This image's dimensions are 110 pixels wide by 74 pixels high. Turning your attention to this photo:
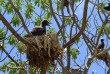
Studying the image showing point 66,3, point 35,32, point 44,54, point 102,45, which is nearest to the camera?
point 44,54

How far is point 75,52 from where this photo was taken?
683 cm

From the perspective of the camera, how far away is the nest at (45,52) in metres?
4.30

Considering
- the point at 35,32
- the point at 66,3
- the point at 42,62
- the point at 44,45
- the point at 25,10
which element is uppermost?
the point at 25,10

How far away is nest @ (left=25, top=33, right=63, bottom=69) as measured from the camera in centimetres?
430

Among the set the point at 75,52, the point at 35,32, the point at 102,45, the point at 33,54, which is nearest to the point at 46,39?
the point at 33,54

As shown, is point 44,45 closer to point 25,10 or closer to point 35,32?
point 35,32

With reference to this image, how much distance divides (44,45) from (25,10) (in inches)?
114

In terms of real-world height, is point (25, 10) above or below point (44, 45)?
above

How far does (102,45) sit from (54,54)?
5467mm

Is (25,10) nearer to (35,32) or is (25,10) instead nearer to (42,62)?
(35,32)

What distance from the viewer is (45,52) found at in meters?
4.32

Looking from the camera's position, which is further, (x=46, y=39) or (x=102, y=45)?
(x=102, y=45)

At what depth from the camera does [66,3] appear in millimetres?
4938

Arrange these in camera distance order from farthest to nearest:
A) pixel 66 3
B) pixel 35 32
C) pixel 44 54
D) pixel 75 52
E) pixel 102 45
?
pixel 102 45 → pixel 75 52 → pixel 35 32 → pixel 66 3 → pixel 44 54
